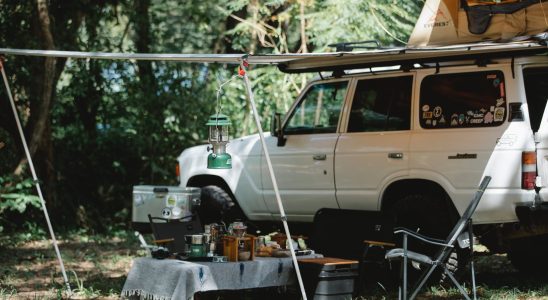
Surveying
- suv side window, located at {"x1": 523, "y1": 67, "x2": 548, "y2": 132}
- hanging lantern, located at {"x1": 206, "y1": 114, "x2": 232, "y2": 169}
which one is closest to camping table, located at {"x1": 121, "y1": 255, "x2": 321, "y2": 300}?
hanging lantern, located at {"x1": 206, "y1": 114, "x2": 232, "y2": 169}

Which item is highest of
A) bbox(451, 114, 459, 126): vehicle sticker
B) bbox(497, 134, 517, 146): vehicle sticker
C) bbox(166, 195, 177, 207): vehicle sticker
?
bbox(451, 114, 459, 126): vehicle sticker

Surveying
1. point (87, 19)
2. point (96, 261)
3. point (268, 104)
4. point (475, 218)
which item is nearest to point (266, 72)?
point (268, 104)

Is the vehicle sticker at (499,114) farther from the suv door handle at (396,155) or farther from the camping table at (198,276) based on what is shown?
the camping table at (198,276)

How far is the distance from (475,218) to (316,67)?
216cm

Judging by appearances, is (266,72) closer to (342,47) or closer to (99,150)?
(99,150)

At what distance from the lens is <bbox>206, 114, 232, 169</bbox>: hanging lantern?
6410 mm

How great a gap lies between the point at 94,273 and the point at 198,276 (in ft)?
10.9

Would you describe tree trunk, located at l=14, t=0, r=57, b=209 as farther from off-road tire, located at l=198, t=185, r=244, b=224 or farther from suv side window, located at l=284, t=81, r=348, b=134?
suv side window, located at l=284, t=81, r=348, b=134

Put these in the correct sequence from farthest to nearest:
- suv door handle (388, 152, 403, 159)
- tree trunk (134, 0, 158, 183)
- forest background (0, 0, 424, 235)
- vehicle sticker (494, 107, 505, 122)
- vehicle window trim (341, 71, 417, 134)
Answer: tree trunk (134, 0, 158, 183)
forest background (0, 0, 424, 235)
vehicle window trim (341, 71, 417, 134)
suv door handle (388, 152, 403, 159)
vehicle sticker (494, 107, 505, 122)

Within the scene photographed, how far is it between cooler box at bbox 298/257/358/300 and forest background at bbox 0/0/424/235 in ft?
17.8

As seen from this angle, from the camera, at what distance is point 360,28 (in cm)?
1179

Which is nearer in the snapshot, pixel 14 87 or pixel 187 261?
pixel 187 261

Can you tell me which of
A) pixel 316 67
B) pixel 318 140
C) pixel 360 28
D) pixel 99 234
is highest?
pixel 360 28

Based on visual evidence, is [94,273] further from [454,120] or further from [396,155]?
[454,120]
